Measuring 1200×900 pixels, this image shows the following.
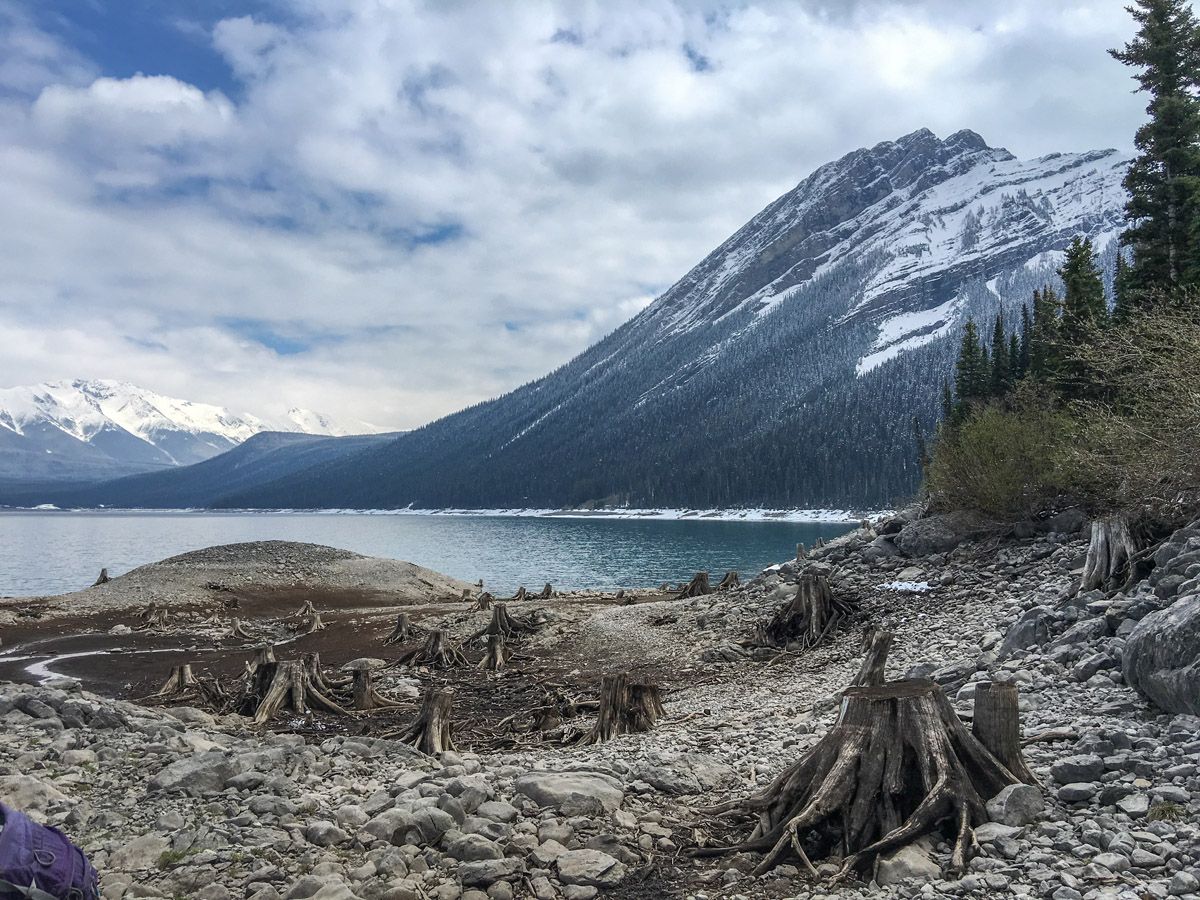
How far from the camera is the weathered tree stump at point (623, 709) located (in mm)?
11273

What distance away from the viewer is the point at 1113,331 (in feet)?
55.2

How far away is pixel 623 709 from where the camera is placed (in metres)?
11.6

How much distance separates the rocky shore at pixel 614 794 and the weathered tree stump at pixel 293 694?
2478mm

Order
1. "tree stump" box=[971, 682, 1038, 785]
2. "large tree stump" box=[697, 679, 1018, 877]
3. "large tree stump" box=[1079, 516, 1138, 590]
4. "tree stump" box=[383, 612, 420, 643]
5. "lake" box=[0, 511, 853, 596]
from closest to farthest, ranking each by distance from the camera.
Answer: "large tree stump" box=[697, 679, 1018, 877] < "tree stump" box=[971, 682, 1038, 785] < "large tree stump" box=[1079, 516, 1138, 590] < "tree stump" box=[383, 612, 420, 643] < "lake" box=[0, 511, 853, 596]

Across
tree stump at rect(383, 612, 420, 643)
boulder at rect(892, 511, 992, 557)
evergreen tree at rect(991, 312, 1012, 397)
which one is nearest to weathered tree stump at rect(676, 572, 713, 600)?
boulder at rect(892, 511, 992, 557)

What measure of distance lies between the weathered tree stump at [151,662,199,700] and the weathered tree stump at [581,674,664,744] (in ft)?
36.7

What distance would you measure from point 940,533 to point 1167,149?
19201 mm

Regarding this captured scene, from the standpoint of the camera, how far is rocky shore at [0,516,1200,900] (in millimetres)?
5328

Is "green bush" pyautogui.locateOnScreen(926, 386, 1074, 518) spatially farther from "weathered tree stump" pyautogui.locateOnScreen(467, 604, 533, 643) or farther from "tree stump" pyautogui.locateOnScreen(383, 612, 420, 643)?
"tree stump" pyautogui.locateOnScreen(383, 612, 420, 643)

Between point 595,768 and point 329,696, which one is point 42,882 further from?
point 329,696

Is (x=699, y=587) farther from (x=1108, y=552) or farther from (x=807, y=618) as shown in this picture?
(x=1108, y=552)

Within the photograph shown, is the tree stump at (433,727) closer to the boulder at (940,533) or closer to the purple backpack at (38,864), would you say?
the purple backpack at (38,864)

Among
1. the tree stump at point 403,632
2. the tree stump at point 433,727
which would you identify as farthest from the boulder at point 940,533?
the tree stump at point 403,632

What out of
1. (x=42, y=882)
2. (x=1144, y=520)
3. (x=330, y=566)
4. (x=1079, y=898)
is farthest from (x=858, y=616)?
(x=330, y=566)
